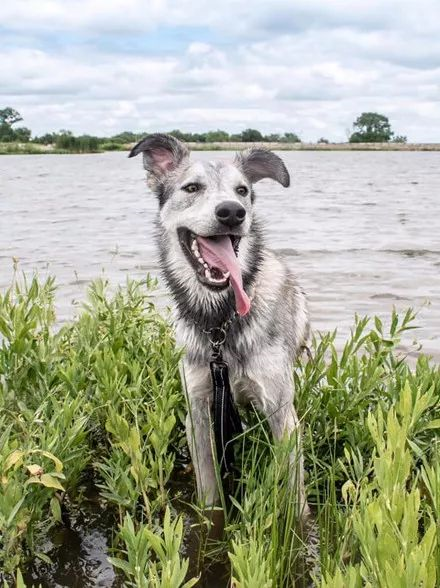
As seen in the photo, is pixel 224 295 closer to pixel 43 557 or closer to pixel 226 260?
pixel 226 260

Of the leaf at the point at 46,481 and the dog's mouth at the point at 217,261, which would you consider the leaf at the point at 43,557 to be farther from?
the dog's mouth at the point at 217,261

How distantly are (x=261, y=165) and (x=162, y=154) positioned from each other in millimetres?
733

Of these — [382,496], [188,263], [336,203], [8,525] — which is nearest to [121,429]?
[8,525]

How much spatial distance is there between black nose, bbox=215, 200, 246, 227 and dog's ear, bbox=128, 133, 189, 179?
44.1 inches

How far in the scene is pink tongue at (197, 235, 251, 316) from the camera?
4547 millimetres

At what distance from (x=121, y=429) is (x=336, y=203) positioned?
967 inches

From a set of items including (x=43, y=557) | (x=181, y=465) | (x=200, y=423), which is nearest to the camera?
(x=43, y=557)

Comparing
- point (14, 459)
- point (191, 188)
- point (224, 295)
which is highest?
point (191, 188)

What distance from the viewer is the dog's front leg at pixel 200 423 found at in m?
4.75

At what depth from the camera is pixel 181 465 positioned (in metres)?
5.43

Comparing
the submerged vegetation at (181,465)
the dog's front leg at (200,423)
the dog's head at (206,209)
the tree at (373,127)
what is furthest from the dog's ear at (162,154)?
the tree at (373,127)

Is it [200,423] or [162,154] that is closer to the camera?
[200,423]

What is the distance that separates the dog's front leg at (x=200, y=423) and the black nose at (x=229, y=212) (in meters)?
0.96

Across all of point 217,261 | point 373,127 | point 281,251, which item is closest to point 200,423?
point 217,261
